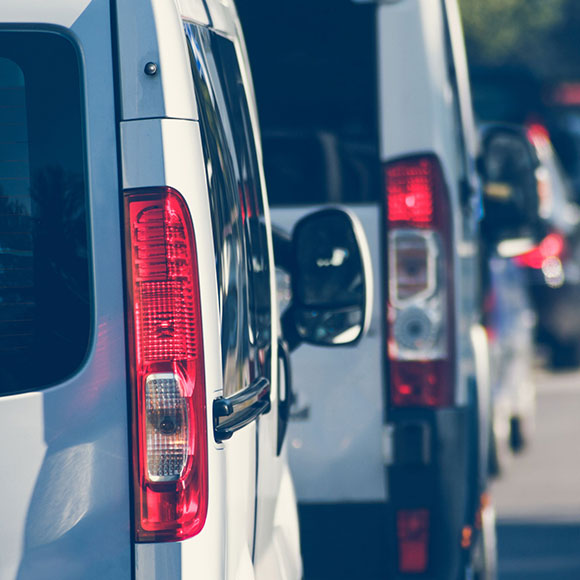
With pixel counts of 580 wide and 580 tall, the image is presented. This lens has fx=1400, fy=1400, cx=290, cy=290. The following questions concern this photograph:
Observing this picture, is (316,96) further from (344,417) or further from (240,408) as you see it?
(240,408)

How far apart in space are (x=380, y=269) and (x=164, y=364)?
2046 mm

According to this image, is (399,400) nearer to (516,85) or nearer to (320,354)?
(320,354)

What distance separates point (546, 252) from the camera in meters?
11.3

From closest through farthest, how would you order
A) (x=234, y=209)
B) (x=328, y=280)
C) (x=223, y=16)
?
(x=234, y=209), (x=223, y=16), (x=328, y=280)

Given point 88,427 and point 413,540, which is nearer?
point 88,427

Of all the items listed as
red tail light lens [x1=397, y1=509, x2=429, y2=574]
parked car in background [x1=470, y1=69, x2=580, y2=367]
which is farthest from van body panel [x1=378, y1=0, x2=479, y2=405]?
parked car in background [x1=470, y1=69, x2=580, y2=367]

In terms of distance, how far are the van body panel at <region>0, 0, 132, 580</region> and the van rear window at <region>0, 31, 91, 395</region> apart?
2 cm

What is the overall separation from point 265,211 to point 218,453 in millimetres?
982

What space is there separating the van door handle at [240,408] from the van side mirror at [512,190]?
9.52ft

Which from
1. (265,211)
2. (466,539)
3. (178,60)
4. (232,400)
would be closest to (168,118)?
(178,60)

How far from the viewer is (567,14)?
39.3 m

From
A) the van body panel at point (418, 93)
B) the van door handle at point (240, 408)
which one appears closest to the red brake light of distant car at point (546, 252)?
the van body panel at point (418, 93)

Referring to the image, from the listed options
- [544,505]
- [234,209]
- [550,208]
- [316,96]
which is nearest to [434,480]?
[316,96]

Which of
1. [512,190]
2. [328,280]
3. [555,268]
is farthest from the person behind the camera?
[555,268]
